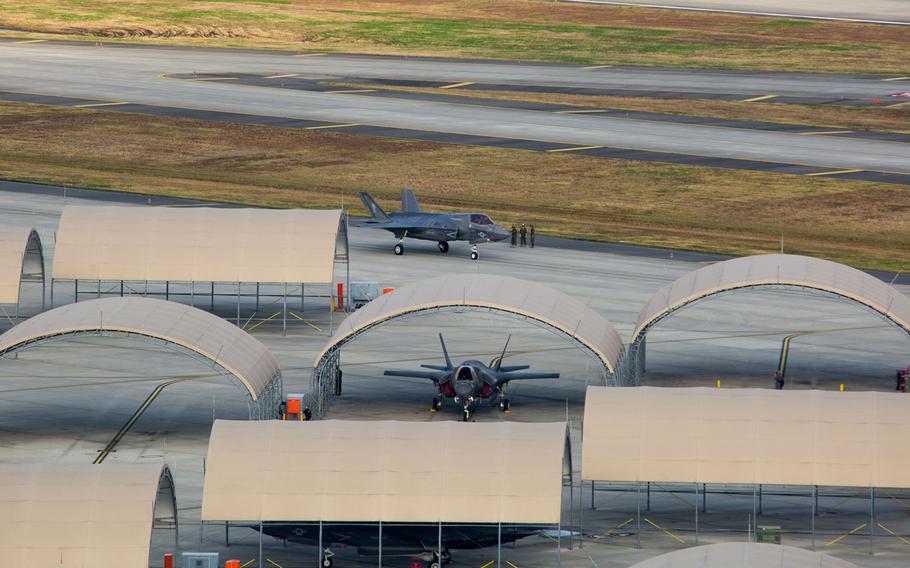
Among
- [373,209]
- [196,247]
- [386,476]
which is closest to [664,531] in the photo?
[386,476]

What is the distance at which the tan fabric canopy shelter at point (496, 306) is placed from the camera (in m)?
70.2

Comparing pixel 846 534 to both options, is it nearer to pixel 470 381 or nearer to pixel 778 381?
pixel 470 381

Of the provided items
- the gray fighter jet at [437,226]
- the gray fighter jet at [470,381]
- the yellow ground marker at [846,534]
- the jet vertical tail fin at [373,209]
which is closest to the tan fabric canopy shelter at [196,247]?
the gray fighter jet at [470,381]

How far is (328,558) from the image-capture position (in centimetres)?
5306

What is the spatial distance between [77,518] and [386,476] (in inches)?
378

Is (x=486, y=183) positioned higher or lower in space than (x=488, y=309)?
higher

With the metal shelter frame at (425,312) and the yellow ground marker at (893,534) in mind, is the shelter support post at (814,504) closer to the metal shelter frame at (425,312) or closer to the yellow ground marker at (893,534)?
the yellow ground marker at (893,534)

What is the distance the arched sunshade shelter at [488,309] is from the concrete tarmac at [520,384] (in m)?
2.92

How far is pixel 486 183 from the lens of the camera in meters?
130

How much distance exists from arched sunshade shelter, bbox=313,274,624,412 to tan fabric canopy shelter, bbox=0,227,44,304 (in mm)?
19002

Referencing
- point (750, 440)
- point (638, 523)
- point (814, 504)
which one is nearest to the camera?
point (638, 523)

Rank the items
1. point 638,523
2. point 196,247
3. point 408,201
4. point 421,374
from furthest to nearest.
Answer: point 408,201, point 196,247, point 421,374, point 638,523

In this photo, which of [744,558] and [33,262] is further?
[33,262]

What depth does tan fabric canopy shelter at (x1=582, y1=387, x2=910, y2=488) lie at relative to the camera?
57.1 m
